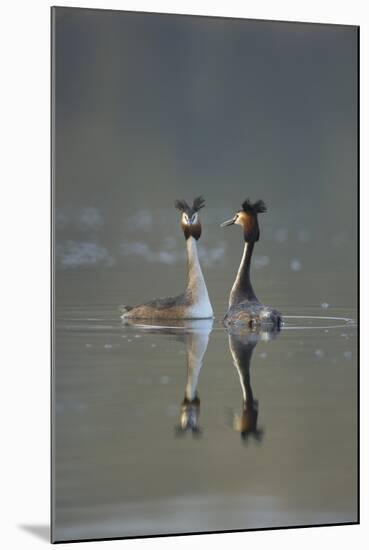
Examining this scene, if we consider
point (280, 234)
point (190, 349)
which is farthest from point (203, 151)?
point (190, 349)

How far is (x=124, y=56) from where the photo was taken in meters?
6.50

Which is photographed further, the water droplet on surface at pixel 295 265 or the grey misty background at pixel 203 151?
the water droplet on surface at pixel 295 265

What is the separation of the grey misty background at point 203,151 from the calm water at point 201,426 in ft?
0.74

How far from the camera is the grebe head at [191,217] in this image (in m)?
6.65

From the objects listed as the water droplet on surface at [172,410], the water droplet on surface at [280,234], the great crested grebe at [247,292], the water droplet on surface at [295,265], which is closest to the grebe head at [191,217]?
the great crested grebe at [247,292]

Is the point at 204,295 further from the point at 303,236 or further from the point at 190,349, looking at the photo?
the point at 303,236

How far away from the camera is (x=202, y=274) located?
21.9ft

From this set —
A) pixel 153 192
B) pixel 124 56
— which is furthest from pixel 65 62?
pixel 153 192

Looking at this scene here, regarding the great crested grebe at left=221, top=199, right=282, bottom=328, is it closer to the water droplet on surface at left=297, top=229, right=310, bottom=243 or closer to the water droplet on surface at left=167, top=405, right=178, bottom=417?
the water droplet on surface at left=297, top=229, right=310, bottom=243

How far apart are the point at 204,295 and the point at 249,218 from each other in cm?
47

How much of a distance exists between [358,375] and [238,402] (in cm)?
71

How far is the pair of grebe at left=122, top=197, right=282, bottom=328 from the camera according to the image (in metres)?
6.63

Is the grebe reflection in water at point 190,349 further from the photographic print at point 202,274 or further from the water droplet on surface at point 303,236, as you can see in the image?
the water droplet on surface at point 303,236

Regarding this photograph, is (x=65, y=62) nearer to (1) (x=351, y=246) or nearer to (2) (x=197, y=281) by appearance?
(2) (x=197, y=281)
